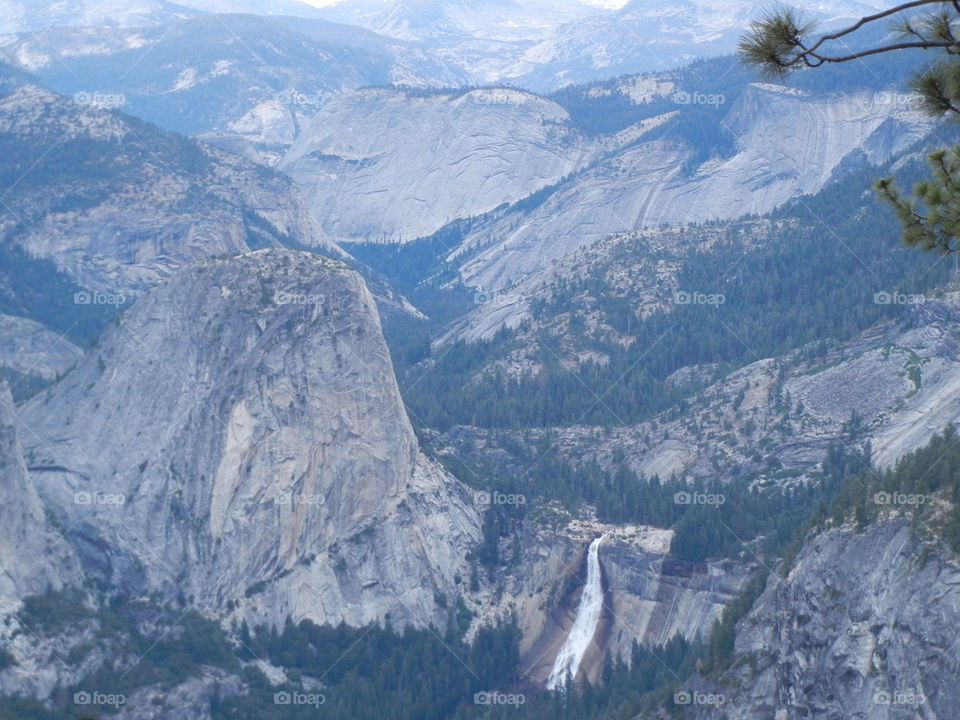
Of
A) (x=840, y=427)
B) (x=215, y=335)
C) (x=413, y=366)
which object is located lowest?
(x=413, y=366)

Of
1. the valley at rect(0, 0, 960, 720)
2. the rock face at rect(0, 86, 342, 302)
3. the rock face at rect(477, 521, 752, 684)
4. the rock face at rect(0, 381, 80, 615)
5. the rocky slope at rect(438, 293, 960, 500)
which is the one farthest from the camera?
the rock face at rect(0, 86, 342, 302)

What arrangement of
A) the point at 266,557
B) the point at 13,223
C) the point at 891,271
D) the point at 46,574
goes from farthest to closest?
the point at 13,223
the point at 891,271
the point at 266,557
the point at 46,574

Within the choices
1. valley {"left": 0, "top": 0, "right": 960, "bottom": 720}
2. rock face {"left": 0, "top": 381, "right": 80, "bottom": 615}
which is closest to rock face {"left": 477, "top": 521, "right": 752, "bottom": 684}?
valley {"left": 0, "top": 0, "right": 960, "bottom": 720}

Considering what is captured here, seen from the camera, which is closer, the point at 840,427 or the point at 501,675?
the point at 501,675

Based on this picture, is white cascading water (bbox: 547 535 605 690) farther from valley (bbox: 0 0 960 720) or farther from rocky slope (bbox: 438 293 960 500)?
rocky slope (bbox: 438 293 960 500)

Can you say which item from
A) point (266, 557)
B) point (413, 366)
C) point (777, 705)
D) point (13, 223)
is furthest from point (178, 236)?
point (777, 705)

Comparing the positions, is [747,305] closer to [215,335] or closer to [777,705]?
[215,335]
